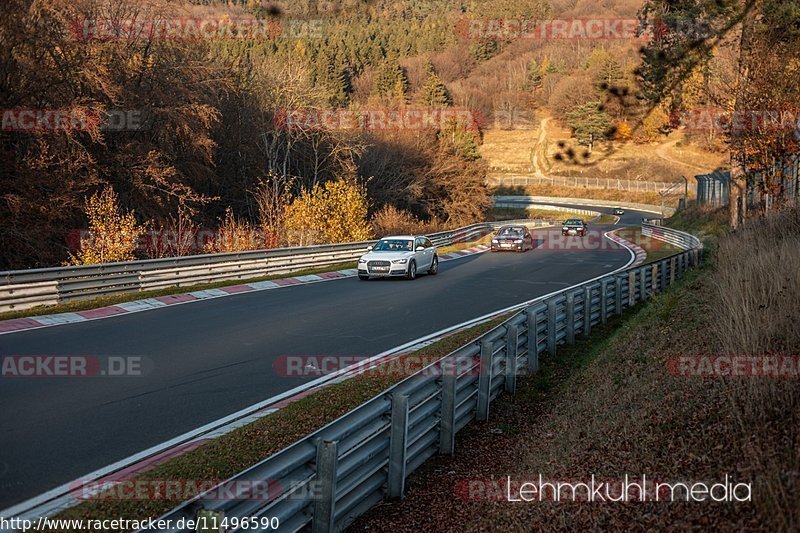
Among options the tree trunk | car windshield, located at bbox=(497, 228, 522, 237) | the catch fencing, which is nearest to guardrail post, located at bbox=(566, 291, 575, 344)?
the tree trunk

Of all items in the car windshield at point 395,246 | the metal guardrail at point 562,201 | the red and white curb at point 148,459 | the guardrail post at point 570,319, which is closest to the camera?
the red and white curb at point 148,459

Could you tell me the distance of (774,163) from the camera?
25641 millimetres

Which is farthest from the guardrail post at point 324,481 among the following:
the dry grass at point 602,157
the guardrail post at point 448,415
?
the dry grass at point 602,157

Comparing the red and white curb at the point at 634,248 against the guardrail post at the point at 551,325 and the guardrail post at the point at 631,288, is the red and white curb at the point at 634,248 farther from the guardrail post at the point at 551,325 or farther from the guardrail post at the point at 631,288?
the guardrail post at the point at 551,325

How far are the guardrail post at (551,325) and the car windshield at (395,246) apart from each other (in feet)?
40.0

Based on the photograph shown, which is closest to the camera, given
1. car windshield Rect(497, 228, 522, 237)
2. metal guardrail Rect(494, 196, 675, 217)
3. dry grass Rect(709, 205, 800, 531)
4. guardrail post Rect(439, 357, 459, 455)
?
dry grass Rect(709, 205, 800, 531)

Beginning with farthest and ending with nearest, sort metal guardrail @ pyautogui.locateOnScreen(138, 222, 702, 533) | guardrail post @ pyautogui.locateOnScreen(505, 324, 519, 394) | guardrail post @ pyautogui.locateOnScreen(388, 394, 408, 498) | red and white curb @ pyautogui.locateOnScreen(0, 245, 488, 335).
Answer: red and white curb @ pyautogui.locateOnScreen(0, 245, 488, 335) < guardrail post @ pyautogui.locateOnScreen(505, 324, 519, 394) < guardrail post @ pyautogui.locateOnScreen(388, 394, 408, 498) < metal guardrail @ pyautogui.locateOnScreen(138, 222, 702, 533)

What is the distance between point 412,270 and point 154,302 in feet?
30.3

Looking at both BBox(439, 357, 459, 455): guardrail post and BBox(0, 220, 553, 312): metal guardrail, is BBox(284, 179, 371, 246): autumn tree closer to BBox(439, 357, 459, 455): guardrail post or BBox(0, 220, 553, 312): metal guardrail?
BBox(0, 220, 553, 312): metal guardrail

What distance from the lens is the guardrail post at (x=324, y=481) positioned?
511cm

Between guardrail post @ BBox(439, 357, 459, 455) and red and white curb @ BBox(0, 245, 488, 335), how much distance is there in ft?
32.6

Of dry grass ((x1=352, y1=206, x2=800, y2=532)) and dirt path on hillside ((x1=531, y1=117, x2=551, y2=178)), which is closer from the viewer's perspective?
dry grass ((x1=352, y1=206, x2=800, y2=532))

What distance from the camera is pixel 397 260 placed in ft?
75.7

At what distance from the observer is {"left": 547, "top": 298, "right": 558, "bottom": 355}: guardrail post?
12.0 m
